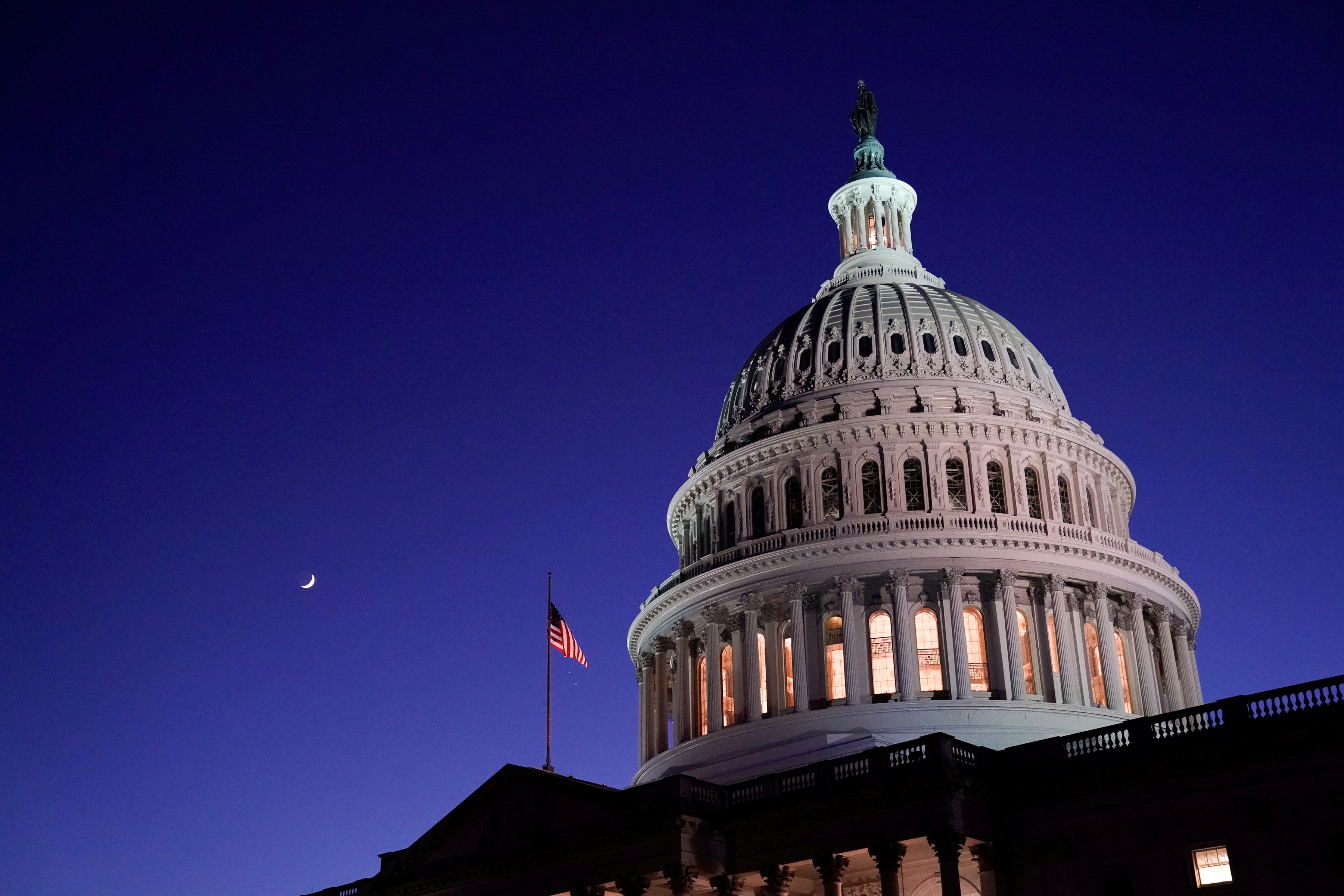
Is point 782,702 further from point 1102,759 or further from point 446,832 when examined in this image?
point 1102,759

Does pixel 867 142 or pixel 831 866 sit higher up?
pixel 867 142

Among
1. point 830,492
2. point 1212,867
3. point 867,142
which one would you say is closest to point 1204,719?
point 1212,867

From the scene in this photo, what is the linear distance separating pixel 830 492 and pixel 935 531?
22.4 feet

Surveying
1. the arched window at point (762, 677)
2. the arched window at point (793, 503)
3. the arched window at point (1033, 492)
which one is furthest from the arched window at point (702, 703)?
the arched window at point (1033, 492)

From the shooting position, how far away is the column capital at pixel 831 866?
43594 millimetres

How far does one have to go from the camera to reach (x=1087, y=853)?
40969 millimetres

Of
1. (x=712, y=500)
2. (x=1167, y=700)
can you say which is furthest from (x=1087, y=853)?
(x=712, y=500)

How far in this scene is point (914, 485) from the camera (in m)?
66.1

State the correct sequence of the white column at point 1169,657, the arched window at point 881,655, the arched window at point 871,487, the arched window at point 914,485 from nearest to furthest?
the arched window at point 881,655, the white column at point 1169,657, the arched window at point 914,485, the arched window at point 871,487

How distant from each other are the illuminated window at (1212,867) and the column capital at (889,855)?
840 centimetres

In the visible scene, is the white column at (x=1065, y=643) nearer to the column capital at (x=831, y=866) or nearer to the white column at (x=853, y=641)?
the white column at (x=853, y=641)

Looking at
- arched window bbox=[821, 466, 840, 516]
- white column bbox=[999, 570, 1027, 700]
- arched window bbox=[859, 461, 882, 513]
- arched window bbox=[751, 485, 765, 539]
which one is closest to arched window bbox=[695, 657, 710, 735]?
arched window bbox=[751, 485, 765, 539]

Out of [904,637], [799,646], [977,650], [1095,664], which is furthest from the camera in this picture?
[1095,664]

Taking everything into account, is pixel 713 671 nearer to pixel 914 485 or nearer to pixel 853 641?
pixel 853 641
